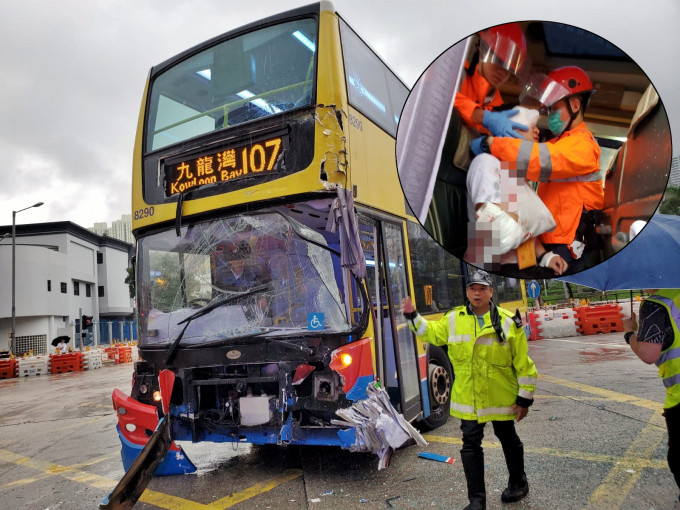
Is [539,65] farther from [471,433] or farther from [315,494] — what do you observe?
[315,494]

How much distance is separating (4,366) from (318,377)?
859 inches

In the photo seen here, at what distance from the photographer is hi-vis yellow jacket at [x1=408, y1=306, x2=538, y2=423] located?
10.6 ft

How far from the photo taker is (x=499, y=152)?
1533 millimetres

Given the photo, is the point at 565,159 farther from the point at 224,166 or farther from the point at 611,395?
the point at 611,395

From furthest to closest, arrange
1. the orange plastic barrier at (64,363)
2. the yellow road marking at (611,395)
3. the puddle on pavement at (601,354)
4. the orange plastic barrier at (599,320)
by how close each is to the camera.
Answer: the orange plastic barrier at (64,363), the orange plastic barrier at (599,320), the puddle on pavement at (601,354), the yellow road marking at (611,395)

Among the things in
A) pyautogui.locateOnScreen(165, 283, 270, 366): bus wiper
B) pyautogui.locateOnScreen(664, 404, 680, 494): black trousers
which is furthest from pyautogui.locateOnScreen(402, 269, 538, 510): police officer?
pyautogui.locateOnScreen(165, 283, 270, 366): bus wiper

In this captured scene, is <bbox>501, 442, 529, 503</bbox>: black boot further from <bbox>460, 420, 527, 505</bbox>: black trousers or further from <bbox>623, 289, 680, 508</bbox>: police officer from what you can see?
<bbox>623, 289, 680, 508</bbox>: police officer

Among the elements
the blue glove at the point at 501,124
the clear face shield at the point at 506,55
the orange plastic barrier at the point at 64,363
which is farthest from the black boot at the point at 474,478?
the orange plastic barrier at the point at 64,363

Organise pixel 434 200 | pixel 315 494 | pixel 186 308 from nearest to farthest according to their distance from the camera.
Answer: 1. pixel 434 200
2. pixel 315 494
3. pixel 186 308

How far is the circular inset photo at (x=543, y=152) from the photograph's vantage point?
1.45 m

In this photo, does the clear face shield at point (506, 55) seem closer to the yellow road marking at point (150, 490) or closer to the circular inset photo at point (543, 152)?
the circular inset photo at point (543, 152)

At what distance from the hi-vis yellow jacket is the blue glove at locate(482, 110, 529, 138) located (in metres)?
2.03

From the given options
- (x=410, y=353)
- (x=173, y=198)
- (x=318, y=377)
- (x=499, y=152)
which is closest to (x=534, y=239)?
(x=499, y=152)

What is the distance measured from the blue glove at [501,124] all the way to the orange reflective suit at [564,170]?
1.3 inches
